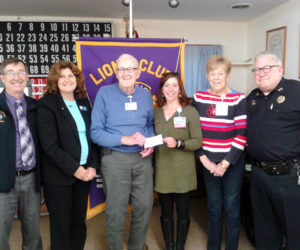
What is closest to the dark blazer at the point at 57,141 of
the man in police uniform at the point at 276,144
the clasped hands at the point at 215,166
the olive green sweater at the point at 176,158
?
the olive green sweater at the point at 176,158

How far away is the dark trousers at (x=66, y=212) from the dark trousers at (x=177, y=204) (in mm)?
601

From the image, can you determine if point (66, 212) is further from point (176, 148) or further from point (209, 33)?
point (209, 33)

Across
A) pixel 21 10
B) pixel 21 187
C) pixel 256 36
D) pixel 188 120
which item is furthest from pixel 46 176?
pixel 256 36

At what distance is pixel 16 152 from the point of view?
1666mm

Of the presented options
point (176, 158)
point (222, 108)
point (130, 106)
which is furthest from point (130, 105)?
point (222, 108)

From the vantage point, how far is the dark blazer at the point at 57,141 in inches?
67.1

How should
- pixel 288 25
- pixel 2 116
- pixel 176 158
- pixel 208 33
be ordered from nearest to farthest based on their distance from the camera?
pixel 2 116
pixel 176 158
pixel 288 25
pixel 208 33

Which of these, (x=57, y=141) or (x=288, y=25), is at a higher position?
(x=288, y=25)

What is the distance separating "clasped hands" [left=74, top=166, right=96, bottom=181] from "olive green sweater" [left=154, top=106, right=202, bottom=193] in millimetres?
501

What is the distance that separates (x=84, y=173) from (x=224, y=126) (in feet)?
3.42

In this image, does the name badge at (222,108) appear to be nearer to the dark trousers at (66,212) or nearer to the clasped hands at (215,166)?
the clasped hands at (215,166)

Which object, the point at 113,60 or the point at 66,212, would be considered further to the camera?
the point at 113,60

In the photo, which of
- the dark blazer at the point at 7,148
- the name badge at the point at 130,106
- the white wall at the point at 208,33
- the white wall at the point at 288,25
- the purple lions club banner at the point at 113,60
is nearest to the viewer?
the dark blazer at the point at 7,148

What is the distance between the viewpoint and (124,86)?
1909 mm
